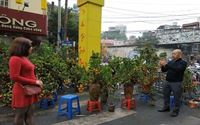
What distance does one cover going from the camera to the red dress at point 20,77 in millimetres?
3973

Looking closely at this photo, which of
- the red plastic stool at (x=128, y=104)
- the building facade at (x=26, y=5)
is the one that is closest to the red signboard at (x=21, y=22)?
the building facade at (x=26, y=5)

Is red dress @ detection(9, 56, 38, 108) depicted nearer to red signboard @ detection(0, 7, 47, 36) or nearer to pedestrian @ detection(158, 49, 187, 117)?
pedestrian @ detection(158, 49, 187, 117)

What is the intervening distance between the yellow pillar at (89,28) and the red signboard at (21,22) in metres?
5.83

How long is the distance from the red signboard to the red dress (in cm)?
1143

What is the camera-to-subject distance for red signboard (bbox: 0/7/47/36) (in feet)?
49.0

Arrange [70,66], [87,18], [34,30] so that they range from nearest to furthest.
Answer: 1. [70,66]
2. [87,18]
3. [34,30]

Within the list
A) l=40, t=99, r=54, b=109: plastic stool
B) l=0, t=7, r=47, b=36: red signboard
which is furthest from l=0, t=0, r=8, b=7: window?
l=40, t=99, r=54, b=109: plastic stool

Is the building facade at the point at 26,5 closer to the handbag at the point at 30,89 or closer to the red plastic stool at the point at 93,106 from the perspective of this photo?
the red plastic stool at the point at 93,106

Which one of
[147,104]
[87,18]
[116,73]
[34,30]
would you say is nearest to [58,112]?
[116,73]

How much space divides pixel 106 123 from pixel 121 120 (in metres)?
0.45

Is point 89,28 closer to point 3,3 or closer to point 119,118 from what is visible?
point 119,118

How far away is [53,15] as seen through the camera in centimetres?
2823

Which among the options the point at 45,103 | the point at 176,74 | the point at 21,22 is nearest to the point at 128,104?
the point at 176,74

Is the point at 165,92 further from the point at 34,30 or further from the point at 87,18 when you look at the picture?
the point at 34,30
